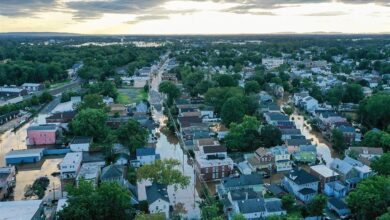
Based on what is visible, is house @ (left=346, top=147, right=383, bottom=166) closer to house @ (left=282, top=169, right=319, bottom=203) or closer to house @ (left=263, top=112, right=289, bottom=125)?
house @ (left=282, top=169, right=319, bottom=203)

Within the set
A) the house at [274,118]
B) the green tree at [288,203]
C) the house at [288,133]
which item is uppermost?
the house at [274,118]

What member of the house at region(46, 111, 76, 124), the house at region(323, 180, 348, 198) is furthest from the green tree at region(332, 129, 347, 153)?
the house at region(46, 111, 76, 124)

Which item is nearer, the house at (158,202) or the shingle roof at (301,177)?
the house at (158,202)

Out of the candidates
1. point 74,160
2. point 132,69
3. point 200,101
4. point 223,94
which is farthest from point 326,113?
point 132,69

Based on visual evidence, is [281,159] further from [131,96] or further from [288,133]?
[131,96]

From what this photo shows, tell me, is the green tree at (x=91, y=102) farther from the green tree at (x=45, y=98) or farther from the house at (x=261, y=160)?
the house at (x=261, y=160)

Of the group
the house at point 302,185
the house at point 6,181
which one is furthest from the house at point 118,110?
the house at point 302,185
